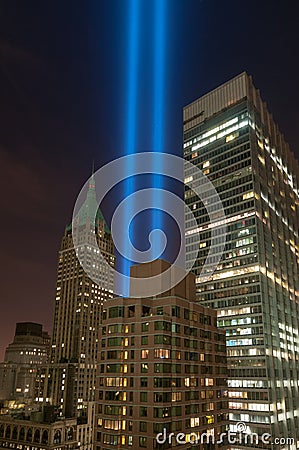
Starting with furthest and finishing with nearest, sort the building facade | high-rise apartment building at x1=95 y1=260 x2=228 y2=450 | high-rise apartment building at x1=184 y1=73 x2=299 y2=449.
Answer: the building facade → high-rise apartment building at x1=184 y1=73 x2=299 y2=449 → high-rise apartment building at x1=95 y1=260 x2=228 y2=450

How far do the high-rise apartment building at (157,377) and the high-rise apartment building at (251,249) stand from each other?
30.1 m

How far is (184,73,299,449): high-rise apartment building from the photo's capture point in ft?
396

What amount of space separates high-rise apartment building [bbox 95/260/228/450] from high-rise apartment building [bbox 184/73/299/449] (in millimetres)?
30060

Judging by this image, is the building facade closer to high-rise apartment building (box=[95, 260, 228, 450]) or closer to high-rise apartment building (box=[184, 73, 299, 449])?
high-rise apartment building (box=[184, 73, 299, 449])

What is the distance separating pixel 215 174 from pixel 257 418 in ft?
276

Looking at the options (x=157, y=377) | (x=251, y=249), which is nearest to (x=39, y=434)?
(x=157, y=377)

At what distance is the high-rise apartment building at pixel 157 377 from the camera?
2977 inches

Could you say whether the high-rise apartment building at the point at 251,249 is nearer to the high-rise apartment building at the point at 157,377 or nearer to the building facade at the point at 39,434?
the high-rise apartment building at the point at 157,377

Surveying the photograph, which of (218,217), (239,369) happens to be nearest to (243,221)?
(218,217)

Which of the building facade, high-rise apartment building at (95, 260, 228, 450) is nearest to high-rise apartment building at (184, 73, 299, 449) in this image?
high-rise apartment building at (95, 260, 228, 450)

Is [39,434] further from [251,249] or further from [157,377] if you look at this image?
[251,249]

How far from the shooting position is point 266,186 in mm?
146875

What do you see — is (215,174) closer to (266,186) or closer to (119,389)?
(266,186)

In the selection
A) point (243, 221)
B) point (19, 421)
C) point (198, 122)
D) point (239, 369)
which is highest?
point (198, 122)
